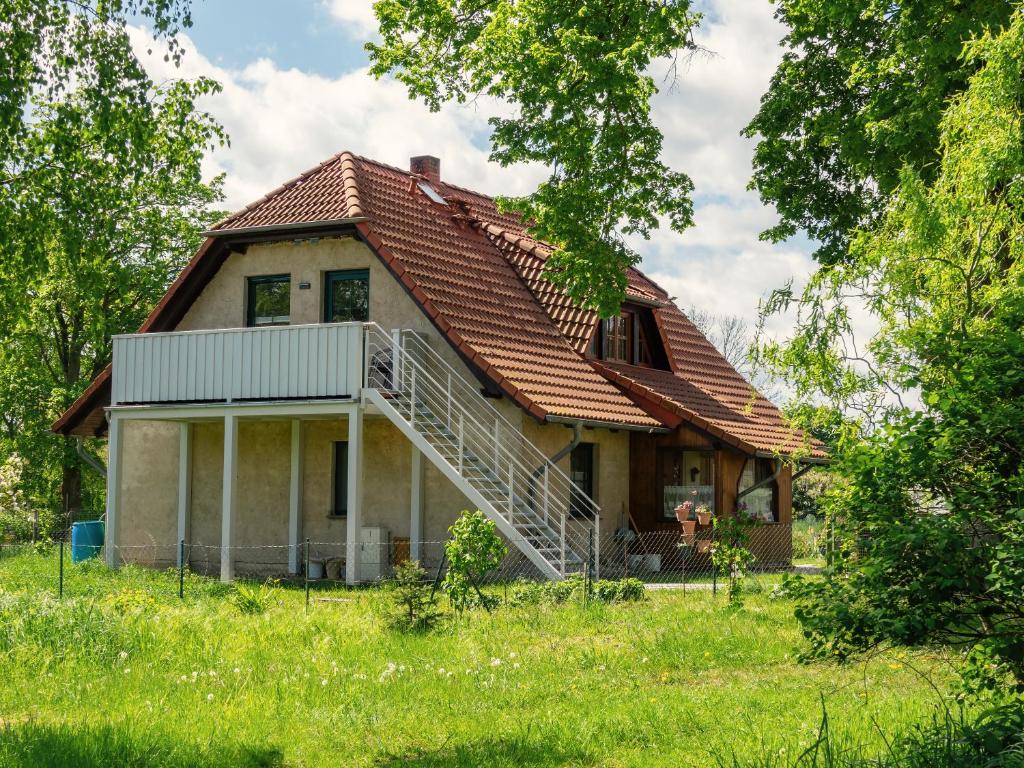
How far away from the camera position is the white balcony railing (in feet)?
69.5

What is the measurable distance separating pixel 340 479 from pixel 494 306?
4.36 m

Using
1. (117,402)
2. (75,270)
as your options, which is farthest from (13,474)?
(75,270)

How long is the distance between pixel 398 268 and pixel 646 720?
44.9 feet

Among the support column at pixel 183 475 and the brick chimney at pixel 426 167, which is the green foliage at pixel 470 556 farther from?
the brick chimney at pixel 426 167

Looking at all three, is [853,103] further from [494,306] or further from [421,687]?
[421,687]

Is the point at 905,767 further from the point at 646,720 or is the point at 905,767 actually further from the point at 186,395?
the point at 186,395

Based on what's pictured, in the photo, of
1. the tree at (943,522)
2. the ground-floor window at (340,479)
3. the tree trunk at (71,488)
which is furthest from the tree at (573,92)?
the tree trunk at (71,488)

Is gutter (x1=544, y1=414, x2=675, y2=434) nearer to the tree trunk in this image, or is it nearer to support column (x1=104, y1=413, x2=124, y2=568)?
support column (x1=104, y1=413, x2=124, y2=568)

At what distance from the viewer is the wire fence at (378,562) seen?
67.7 feet

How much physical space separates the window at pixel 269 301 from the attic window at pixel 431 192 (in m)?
3.92

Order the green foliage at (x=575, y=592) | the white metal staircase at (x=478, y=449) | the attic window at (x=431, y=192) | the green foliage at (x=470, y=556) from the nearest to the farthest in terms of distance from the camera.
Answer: the green foliage at (x=470, y=556), the green foliage at (x=575, y=592), the white metal staircase at (x=478, y=449), the attic window at (x=431, y=192)

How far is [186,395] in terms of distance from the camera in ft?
75.2

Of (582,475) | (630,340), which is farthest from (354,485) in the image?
(630,340)

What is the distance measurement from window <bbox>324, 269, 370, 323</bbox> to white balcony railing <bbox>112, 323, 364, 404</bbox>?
5.90ft
